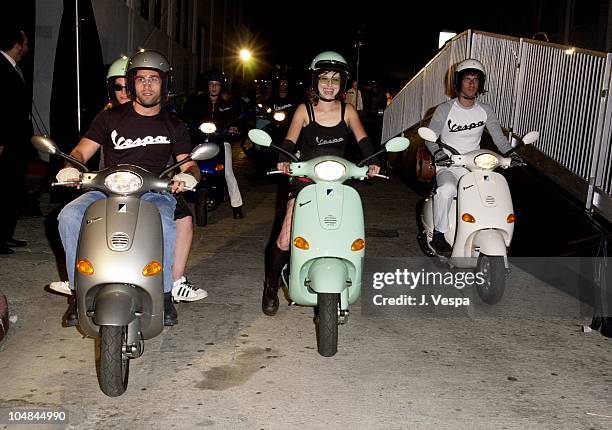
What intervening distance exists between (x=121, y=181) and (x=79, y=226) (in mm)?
451

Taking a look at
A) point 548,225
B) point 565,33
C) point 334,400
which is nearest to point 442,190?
point 548,225

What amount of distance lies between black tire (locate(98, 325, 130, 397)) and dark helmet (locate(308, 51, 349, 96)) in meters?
2.41

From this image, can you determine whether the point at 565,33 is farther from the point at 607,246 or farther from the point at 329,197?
the point at 329,197

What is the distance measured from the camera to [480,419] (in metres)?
3.95

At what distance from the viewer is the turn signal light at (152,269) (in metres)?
4.14

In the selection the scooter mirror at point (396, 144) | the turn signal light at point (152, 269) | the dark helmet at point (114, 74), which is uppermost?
the dark helmet at point (114, 74)

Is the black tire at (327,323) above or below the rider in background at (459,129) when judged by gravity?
below

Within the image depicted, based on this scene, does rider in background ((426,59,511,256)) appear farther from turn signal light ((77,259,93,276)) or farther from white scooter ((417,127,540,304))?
turn signal light ((77,259,93,276))

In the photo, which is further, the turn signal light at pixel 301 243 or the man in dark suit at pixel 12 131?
the man in dark suit at pixel 12 131

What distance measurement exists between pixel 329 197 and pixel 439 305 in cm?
177

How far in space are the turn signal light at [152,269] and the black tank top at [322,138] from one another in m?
1.73

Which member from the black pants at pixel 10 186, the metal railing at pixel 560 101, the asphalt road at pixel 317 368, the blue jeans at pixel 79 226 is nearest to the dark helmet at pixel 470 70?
the metal railing at pixel 560 101

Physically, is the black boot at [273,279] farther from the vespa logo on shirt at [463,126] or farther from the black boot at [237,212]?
the black boot at [237,212]

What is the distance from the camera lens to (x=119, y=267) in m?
4.06
